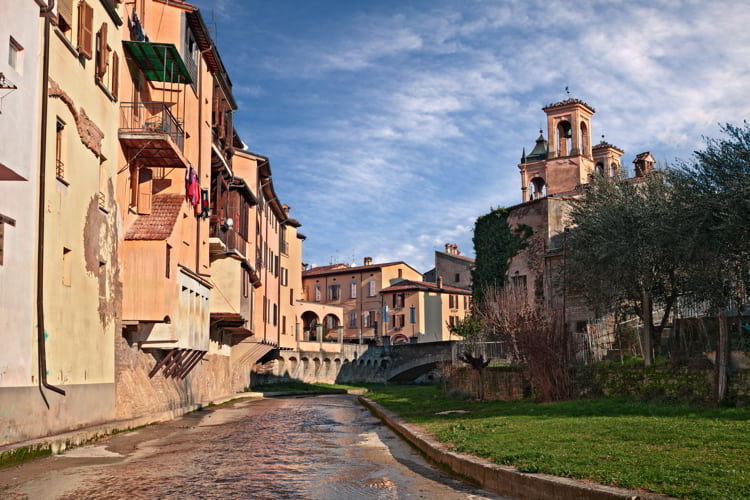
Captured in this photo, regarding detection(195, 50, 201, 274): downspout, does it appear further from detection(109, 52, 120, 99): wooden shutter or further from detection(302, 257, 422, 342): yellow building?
detection(302, 257, 422, 342): yellow building

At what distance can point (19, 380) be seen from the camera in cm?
1494

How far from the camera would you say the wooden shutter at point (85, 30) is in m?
18.8

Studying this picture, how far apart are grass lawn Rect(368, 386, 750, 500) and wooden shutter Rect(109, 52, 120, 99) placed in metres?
11.6

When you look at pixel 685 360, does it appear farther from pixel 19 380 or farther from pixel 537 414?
pixel 19 380

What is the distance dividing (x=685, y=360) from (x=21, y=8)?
16.3 m

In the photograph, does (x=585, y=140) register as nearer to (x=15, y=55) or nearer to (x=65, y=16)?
(x=65, y=16)

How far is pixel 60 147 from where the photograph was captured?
17.6 metres

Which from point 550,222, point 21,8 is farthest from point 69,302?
point 550,222

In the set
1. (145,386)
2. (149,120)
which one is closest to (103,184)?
(149,120)

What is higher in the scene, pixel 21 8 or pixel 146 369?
pixel 21 8

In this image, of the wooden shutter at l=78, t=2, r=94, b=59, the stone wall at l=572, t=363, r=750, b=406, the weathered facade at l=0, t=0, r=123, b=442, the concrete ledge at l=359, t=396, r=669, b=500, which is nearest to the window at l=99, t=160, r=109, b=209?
the weathered facade at l=0, t=0, r=123, b=442

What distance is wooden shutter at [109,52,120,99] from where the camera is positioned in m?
21.6

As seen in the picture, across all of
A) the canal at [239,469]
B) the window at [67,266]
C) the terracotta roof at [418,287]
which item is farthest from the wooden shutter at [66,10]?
the terracotta roof at [418,287]

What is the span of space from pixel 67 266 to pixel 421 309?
2839 inches
